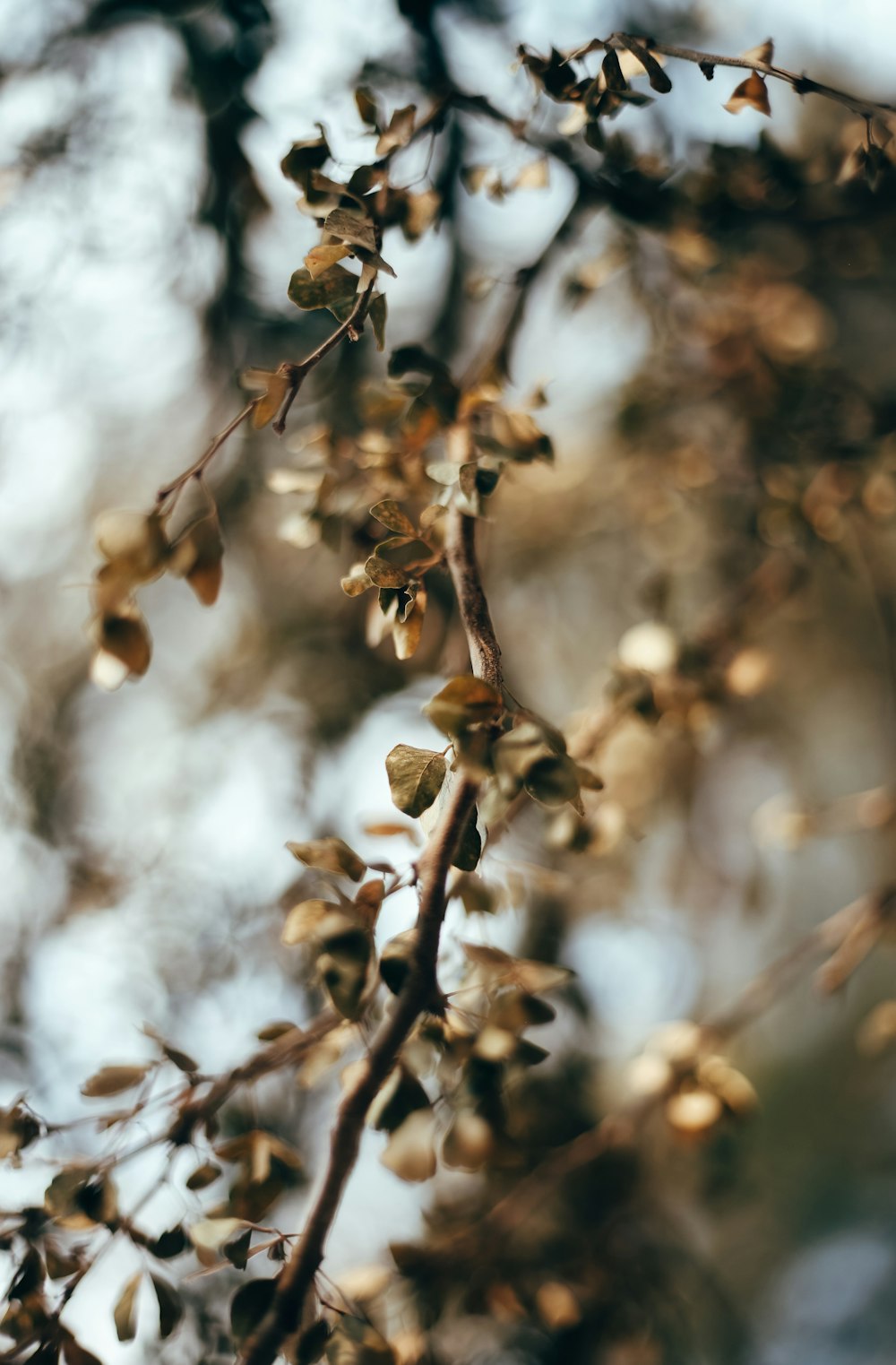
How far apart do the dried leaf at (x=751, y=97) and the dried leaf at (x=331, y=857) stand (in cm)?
49

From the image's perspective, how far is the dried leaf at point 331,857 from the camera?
46 cm

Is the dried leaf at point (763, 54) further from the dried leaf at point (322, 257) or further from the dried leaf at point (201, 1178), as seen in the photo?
the dried leaf at point (201, 1178)

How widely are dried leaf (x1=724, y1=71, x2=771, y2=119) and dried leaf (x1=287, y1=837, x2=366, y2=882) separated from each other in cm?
49

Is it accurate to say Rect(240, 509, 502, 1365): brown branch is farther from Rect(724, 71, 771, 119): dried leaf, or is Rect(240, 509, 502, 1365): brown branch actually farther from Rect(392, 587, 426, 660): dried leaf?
Rect(724, 71, 771, 119): dried leaf

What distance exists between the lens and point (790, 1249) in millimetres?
1854

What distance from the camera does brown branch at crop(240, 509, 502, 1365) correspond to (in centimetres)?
41

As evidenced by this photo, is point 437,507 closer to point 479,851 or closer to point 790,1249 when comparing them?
point 479,851

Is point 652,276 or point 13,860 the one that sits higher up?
point 652,276

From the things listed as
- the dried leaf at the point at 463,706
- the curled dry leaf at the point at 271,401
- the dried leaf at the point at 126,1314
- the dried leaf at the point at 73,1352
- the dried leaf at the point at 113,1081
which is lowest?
the dried leaf at the point at 73,1352

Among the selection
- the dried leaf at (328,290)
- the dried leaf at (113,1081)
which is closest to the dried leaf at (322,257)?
the dried leaf at (328,290)

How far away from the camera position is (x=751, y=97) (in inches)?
21.6

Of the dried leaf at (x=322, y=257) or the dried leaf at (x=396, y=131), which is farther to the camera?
the dried leaf at (x=396, y=131)

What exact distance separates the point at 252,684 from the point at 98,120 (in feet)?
1.95

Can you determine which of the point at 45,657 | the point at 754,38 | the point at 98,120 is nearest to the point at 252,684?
the point at 45,657
